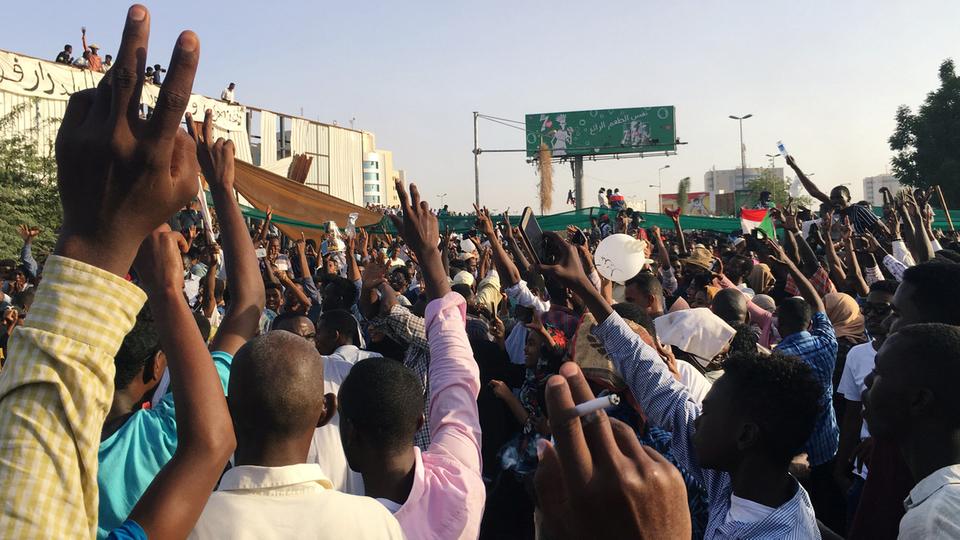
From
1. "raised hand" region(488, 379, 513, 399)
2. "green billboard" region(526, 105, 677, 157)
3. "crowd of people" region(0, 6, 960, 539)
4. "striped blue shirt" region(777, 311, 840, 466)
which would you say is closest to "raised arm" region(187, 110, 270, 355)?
"crowd of people" region(0, 6, 960, 539)

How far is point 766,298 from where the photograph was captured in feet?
21.0

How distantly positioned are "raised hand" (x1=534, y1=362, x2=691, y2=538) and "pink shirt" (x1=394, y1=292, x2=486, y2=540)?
4.03ft

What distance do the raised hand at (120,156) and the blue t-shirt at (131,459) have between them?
2.92 feet

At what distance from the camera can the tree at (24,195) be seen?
15359mm

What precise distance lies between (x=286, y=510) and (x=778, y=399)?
4.98 feet

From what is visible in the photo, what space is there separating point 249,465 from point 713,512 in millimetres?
1607

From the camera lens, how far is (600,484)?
1084mm

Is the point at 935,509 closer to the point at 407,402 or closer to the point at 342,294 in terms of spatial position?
the point at 407,402

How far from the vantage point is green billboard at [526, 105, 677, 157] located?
4575cm

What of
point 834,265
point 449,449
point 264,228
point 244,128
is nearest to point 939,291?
point 449,449

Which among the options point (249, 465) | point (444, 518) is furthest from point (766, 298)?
point (249, 465)

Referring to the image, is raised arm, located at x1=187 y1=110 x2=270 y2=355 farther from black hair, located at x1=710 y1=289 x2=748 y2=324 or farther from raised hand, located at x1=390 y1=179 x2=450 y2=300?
black hair, located at x1=710 y1=289 x2=748 y2=324

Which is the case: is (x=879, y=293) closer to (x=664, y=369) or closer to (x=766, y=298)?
(x=766, y=298)

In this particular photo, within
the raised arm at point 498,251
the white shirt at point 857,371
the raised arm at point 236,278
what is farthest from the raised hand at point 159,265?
the white shirt at point 857,371
